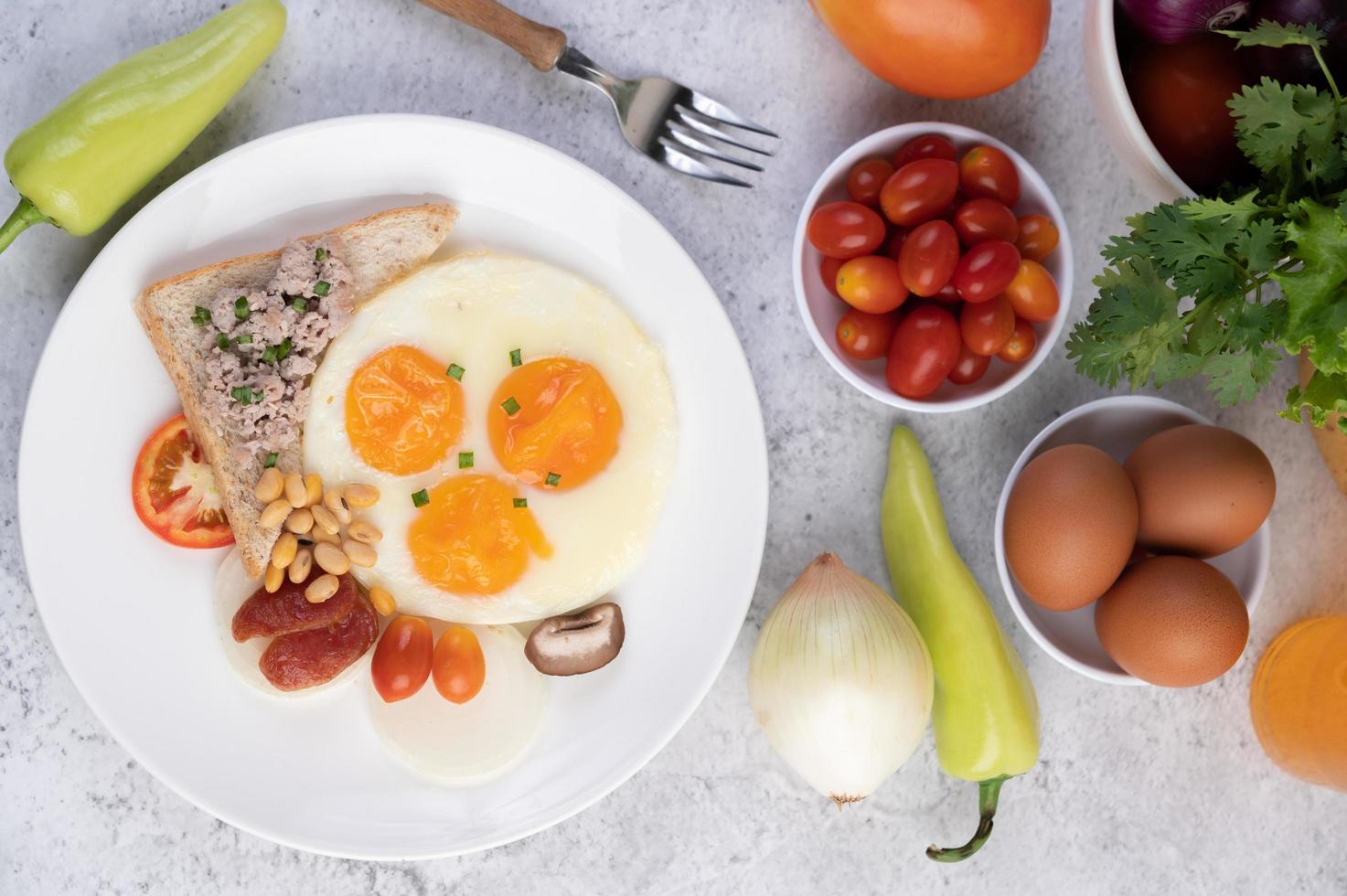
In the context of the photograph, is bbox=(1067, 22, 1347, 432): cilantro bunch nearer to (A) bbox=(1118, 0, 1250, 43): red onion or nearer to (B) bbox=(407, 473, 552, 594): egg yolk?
(A) bbox=(1118, 0, 1250, 43): red onion

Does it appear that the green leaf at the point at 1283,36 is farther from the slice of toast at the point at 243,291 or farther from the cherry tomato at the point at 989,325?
the slice of toast at the point at 243,291

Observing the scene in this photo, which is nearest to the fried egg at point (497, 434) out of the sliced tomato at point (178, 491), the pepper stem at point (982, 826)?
the sliced tomato at point (178, 491)

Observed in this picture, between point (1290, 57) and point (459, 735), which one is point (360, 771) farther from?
point (1290, 57)

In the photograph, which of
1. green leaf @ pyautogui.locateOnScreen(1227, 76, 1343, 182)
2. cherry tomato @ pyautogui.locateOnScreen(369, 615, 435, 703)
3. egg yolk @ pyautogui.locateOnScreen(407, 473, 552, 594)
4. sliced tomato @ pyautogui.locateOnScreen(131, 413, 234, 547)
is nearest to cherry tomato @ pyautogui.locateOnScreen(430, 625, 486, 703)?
cherry tomato @ pyautogui.locateOnScreen(369, 615, 435, 703)

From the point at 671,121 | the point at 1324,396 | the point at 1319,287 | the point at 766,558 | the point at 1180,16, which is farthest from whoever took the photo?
the point at 766,558

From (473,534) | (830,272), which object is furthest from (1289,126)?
(473,534)

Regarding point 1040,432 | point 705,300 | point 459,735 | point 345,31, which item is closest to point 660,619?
point 459,735

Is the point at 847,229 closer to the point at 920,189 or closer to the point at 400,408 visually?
the point at 920,189
